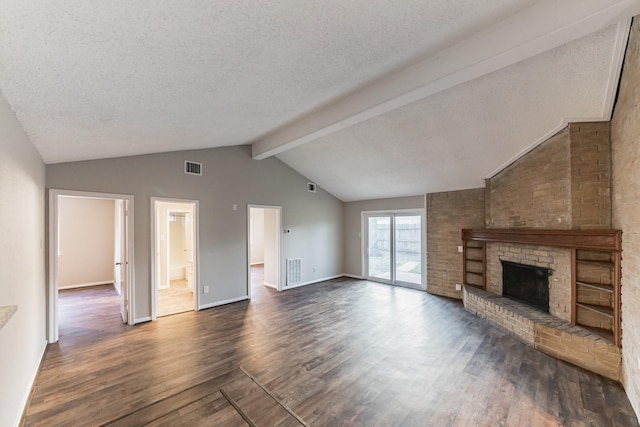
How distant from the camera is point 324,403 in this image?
2359mm

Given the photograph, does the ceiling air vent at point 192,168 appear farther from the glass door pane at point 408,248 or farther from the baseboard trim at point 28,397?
the glass door pane at point 408,248

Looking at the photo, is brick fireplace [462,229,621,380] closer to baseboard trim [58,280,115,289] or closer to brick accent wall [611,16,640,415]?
brick accent wall [611,16,640,415]

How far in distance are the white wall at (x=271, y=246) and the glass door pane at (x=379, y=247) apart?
2.58m

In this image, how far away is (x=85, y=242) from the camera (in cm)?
687

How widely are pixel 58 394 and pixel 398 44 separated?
426 cm

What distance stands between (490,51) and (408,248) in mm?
5043

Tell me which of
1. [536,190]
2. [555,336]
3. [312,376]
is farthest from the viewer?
[536,190]

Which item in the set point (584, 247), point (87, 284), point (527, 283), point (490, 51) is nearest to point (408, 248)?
point (527, 283)

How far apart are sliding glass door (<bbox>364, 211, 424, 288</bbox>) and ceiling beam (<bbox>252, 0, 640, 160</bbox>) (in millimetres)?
3905

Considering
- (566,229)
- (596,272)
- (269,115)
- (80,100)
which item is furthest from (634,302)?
(80,100)

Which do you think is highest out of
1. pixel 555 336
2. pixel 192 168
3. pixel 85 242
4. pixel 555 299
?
pixel 192 168

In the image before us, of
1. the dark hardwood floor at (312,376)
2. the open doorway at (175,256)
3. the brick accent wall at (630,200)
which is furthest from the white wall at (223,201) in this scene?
the brick accent wall at (630,200)

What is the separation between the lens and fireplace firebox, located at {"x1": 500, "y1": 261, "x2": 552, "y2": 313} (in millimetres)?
3848

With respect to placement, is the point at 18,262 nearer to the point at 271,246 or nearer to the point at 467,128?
the point at 271,246
